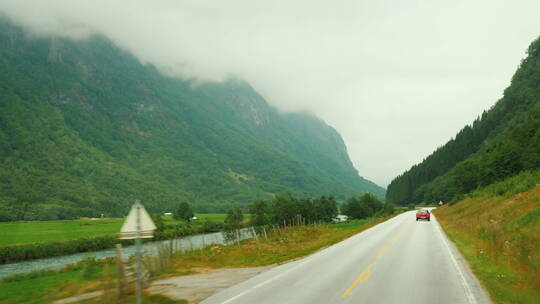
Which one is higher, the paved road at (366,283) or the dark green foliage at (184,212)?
the dark green foliage at (184,212)

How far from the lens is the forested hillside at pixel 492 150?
6050 centimetres

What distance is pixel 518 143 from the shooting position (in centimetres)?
6331

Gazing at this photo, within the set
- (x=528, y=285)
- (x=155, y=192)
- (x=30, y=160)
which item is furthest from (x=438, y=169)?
(x=30, y=160)

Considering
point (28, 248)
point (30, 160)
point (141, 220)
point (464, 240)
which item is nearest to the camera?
point (141, 220)

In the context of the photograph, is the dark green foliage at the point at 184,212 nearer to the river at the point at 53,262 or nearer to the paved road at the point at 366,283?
the river at the point at 53,262

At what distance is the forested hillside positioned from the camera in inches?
2382

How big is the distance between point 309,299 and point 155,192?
188 meters

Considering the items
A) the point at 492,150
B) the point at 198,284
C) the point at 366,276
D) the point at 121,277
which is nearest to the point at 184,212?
the point at 492,150

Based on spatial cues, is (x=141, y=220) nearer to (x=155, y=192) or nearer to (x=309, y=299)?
(x=309, y=299)

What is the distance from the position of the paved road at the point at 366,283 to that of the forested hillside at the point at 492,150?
4682 centimetres

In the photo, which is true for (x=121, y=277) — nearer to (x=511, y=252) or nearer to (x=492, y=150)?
(x=511, y=252)

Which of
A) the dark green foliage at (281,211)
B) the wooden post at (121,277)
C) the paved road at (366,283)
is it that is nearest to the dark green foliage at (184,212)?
the dark green foliage at (281,211)

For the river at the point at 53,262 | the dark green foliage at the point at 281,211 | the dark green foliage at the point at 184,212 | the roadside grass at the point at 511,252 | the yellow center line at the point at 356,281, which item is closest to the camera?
the yellow center line at the point at 356,281

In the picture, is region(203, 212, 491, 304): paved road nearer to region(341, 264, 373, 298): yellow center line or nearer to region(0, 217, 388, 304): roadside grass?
region(341, 264, 373, 298): yellow center line
